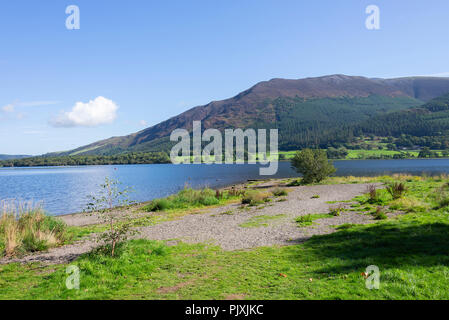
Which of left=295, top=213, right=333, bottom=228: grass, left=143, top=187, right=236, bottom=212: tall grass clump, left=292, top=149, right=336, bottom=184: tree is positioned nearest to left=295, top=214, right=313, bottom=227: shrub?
left=295, top=213, right=333, bottom=228: grass

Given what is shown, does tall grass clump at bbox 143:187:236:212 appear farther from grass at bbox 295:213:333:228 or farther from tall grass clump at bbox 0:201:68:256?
grass at bbox 295:213:333:228

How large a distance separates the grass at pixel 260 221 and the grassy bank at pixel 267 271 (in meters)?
4.29

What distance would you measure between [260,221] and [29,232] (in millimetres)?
11689

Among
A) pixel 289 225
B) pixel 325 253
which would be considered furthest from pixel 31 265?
pixel 289 225

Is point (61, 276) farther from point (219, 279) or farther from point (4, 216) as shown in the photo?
point (4, 216)

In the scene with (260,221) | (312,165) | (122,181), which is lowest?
(122,181)

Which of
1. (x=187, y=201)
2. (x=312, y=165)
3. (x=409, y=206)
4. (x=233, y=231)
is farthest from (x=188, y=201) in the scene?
(x=312, y=165)

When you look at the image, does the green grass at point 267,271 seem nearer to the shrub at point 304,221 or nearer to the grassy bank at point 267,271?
the grassy bank at point 267,271

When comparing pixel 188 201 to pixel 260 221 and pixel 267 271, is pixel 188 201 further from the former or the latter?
pixel 267 271

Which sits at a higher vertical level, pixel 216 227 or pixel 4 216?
pixel 4 216

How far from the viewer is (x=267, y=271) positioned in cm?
754

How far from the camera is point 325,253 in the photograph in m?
8.73

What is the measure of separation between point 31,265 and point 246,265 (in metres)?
7.49
